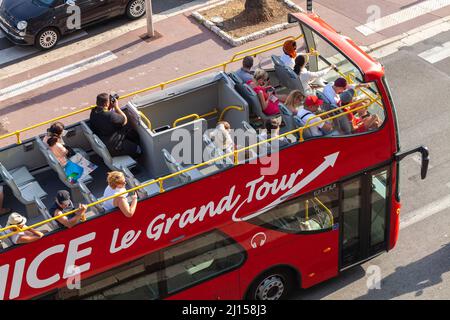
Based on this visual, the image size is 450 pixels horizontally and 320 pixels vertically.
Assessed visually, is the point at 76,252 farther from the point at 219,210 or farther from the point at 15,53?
the point at 15,53

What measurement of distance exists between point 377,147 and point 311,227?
5.02 feet

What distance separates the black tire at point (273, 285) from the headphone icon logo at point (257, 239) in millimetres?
593

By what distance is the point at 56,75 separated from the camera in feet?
62.3

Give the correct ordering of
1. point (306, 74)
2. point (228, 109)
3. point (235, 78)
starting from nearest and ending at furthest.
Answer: point (228, 109) → point (235, 78) → point (306, 74)

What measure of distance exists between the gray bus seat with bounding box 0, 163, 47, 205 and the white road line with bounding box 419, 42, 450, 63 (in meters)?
10.6

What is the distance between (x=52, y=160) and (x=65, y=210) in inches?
48.9

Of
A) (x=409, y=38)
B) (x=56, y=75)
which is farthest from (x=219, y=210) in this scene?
(x=409, y=38)

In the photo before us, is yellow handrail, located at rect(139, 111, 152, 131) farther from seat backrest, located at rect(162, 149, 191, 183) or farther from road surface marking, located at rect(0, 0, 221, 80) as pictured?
road surface marking, located at rect(0, 0, 221, 80)

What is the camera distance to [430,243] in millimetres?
13680

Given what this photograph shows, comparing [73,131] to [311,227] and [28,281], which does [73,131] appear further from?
[311,227]

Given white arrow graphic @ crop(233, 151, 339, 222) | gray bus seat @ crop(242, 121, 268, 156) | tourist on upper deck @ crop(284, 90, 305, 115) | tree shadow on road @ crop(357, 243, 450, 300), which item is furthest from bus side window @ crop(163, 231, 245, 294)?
tree shadow on road @ crop(357, 243, 450, 300)

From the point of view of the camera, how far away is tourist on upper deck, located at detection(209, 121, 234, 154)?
457 inches

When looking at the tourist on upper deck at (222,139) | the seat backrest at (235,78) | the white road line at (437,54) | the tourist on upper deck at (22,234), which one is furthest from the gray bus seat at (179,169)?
the white road line at (437,54)
